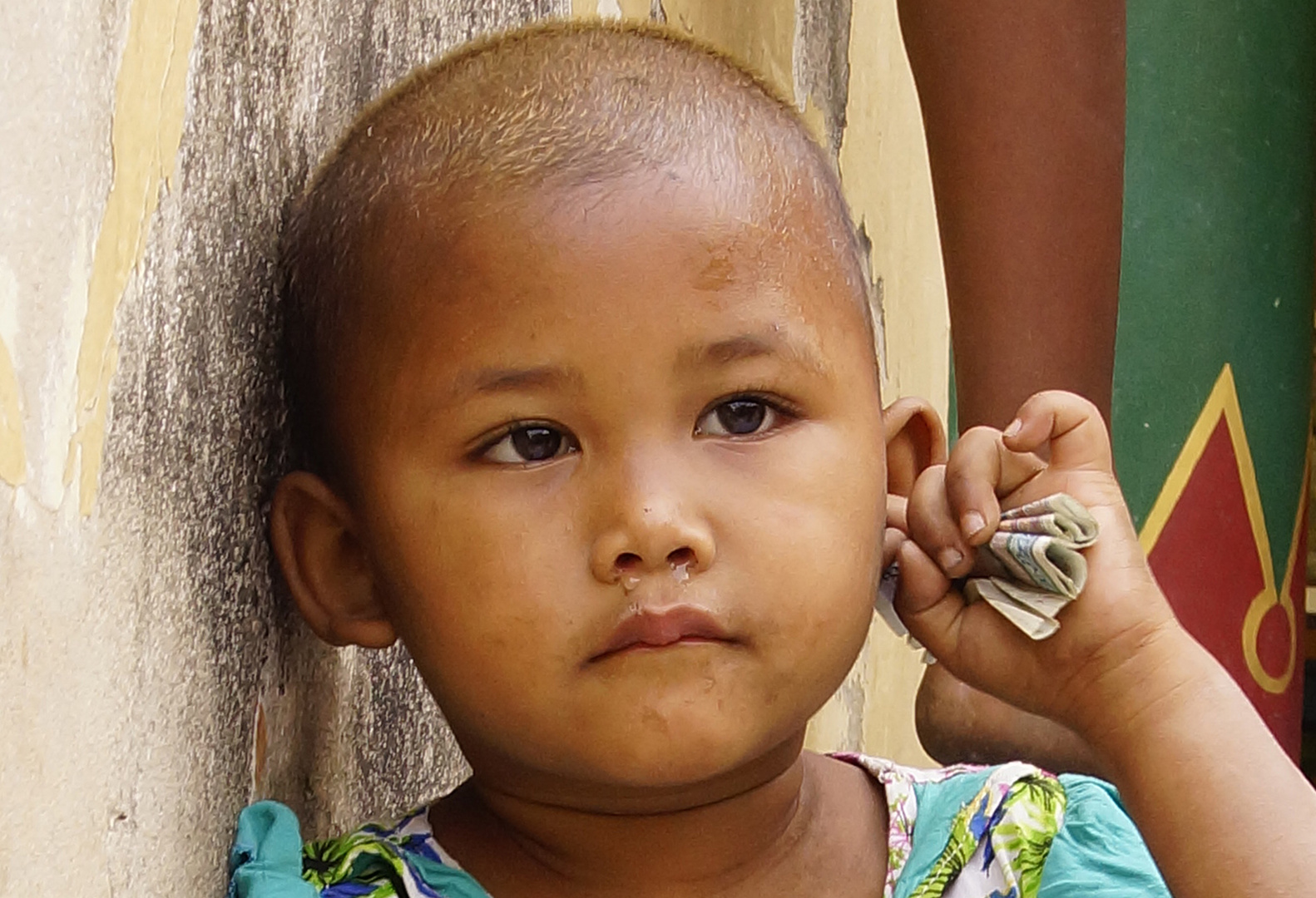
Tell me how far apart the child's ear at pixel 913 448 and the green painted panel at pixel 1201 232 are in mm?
1330

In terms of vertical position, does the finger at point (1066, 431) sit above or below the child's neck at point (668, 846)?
above

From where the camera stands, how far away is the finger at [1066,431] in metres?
1.43

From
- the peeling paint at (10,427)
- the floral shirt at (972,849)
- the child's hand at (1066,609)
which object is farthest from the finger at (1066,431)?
the peeling paint at (10,427)

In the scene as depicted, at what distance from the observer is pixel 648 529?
1.09 m

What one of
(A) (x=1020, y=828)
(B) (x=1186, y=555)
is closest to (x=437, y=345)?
(A) (x=1020, y=828)

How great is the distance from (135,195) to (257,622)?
14.2 inches

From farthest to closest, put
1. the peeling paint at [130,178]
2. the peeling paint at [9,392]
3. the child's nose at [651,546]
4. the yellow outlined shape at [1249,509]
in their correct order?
the yellow outlined shape at [1249,509]
the child's nose at [651,546]
the peeling paint at [130,178]
the peeling paint at [9,392]

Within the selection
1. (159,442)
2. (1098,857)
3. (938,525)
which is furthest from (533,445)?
(1098,857)

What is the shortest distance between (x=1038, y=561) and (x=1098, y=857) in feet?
0.69

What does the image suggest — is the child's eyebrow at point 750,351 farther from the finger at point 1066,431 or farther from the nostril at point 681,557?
the finger at point 1066,431

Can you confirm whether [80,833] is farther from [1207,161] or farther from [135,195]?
[1207,161]

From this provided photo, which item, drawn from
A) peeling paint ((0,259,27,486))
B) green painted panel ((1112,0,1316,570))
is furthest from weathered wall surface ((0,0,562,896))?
green painted panel ((1112,0,1316,570))

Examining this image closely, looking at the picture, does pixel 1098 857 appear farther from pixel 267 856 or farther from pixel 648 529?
pixel 267 856

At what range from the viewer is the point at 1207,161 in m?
2.81
